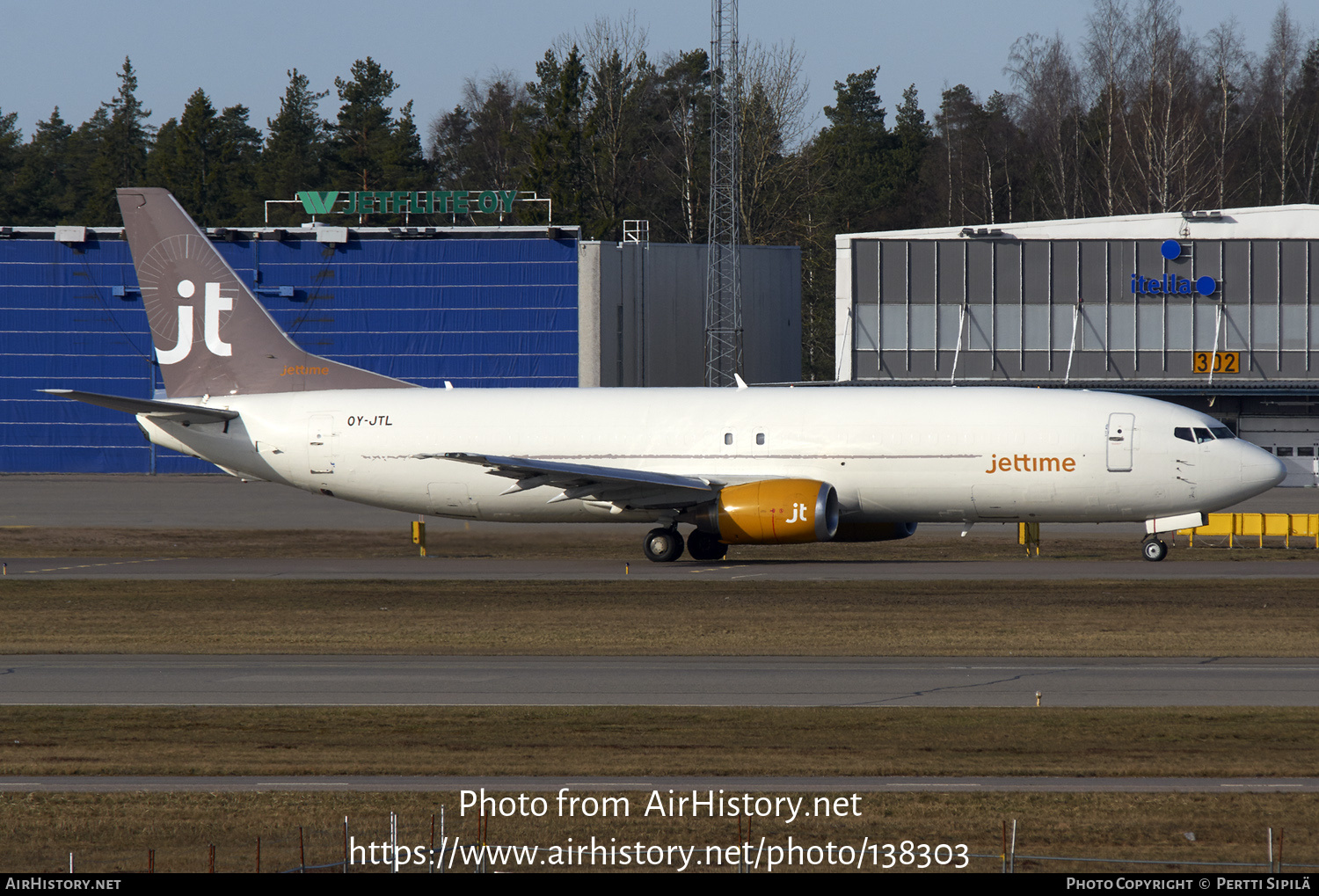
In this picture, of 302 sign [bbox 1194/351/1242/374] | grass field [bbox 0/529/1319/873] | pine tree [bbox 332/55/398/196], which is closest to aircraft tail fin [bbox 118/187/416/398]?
grass field [bbox 0/529/1319/873]

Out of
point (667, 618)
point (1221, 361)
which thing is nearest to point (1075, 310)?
point (1221, 361)

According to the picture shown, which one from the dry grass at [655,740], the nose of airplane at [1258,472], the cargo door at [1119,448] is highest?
the cargo door at [1119,448]

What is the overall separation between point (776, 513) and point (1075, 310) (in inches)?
1553

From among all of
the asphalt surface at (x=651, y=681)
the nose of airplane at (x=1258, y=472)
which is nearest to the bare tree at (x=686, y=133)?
the nose of airplane at (x=1258, y=472)

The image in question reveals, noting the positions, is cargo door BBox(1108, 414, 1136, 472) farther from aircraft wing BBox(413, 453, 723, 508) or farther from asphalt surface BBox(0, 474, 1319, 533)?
aircraft wing BBox(413, 453, 723, 508)

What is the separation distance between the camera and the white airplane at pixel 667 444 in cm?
3438

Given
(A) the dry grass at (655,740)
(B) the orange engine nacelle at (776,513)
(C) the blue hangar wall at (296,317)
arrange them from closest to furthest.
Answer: (A) the dry grass at (655,740) < (B) the orange engine nacelle at (776,513) < (C) the blue hangar wall at (296,317)

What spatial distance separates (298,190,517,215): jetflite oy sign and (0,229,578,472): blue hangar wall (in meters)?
5.06

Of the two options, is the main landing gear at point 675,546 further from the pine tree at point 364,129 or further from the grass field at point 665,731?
the pine tree at point 364,129

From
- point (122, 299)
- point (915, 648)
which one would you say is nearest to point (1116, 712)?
point (915, 648)

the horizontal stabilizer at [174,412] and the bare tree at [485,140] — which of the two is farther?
the bare tree at [485,140]

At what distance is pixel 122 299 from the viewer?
236ft

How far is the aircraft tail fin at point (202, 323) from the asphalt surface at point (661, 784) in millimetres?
26185

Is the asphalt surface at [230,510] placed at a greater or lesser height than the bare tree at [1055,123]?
lesser
